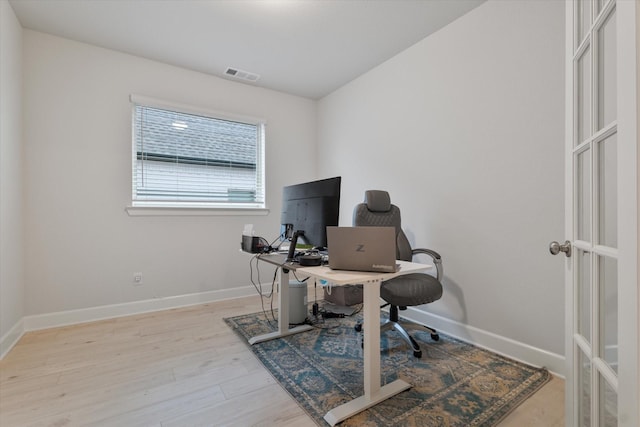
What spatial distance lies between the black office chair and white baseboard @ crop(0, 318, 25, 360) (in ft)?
8.59

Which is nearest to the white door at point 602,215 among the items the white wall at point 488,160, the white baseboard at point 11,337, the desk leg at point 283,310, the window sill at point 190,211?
the white wall at point 488,160

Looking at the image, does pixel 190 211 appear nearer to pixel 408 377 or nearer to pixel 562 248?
pixel 408 377

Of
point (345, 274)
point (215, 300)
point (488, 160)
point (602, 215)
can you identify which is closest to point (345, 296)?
point (215, 300)

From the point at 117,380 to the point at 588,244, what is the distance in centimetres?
248

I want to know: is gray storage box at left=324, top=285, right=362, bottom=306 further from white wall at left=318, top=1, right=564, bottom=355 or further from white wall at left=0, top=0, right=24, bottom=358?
white wall at left=0, top=0, right=24, bottom=358

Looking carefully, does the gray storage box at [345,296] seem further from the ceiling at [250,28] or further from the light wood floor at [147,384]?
the ceiling at [250,28]

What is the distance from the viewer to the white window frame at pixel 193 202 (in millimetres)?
2957

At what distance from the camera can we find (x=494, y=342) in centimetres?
214

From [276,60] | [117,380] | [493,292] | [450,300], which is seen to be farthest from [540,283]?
[276,60]

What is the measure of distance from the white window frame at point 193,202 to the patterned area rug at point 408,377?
1542 mm

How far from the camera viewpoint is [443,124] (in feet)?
8.19

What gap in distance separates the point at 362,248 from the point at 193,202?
8.25 ft

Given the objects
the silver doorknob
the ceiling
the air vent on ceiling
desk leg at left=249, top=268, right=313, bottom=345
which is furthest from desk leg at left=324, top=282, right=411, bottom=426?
the air vent on ceiling

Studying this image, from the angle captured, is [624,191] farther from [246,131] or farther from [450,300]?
[246,131]
